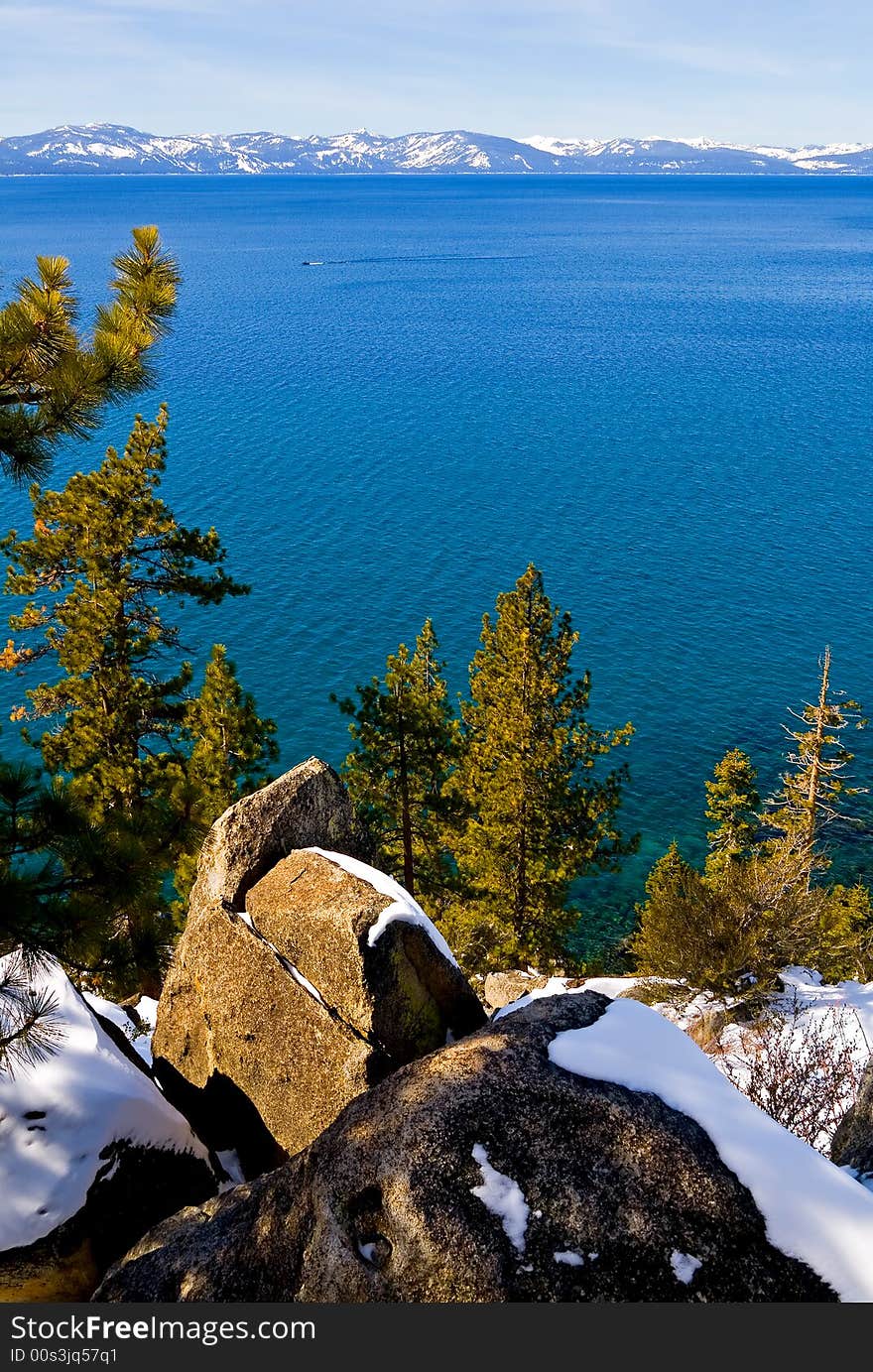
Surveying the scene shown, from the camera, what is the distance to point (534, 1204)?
329 inches

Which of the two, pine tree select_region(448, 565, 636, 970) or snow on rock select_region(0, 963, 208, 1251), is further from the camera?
pine tree select_region(448, 565, 636, 970)

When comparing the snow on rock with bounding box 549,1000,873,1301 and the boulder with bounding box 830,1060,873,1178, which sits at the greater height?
the snow on rock with bounding box 549,1000,873,1301

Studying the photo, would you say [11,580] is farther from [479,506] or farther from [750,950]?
[479,506]

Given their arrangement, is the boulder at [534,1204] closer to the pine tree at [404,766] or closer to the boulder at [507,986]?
the boulder at [507,986]

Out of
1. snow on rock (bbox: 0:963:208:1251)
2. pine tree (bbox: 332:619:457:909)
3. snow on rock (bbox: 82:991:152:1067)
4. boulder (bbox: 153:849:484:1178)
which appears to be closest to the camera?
snow on rock (bbox: 0:963:208:1251)

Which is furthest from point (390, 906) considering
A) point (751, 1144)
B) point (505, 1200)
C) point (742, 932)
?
point (742, 932)

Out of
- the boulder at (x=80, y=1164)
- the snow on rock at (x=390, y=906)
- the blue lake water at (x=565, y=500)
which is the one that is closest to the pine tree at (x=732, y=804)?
the blue lake water at (x=565, y=500)

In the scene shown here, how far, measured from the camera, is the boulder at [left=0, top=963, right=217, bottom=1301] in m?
11.2

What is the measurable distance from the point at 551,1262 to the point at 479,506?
3075 inches

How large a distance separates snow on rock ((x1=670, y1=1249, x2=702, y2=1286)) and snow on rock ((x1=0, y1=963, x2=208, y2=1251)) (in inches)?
296

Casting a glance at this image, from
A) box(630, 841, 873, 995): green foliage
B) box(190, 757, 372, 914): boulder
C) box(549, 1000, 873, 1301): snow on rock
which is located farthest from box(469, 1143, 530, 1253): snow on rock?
box(630, 841, 873, 995): green foliage

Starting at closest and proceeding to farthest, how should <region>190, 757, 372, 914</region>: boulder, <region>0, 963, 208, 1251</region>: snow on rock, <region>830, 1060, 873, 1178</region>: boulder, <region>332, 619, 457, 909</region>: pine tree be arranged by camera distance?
<region>830, 1060, 873, 1178</region>: boulder, <region>0, 963, 208, 1251</region>: snow on rock, <region>190, 757, 372, 914</region>: boulder, <region>332, 619, 457, 909</region>: pine tree

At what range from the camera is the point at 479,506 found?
8300 cm

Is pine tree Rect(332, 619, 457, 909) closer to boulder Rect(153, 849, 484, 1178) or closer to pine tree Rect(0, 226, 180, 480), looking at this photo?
boulder Rect(153, 849, 484, 1178)
